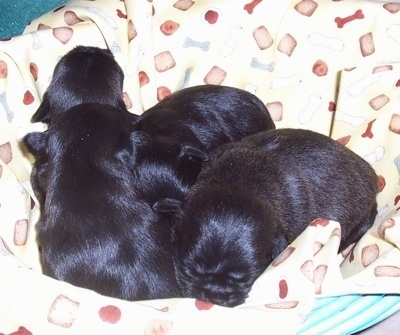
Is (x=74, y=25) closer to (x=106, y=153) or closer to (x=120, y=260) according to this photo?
(x=106, y=153)

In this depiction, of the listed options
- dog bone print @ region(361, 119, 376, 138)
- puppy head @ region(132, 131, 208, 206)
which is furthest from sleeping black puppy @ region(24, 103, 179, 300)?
dog bone print @ region(361, 119, 376, 138)

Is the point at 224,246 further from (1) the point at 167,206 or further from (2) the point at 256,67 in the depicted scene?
(2) the point at 256,67

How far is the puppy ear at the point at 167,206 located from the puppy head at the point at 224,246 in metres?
0.13

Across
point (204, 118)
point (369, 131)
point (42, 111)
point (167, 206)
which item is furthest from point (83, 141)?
point (369, 131)

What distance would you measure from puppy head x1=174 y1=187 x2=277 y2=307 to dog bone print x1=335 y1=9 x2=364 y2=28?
0.84m

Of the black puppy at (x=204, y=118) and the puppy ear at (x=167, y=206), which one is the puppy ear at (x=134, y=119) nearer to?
the black puppy at (x=204, y=118)

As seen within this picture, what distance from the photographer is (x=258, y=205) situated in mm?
1644

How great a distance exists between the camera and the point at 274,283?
1.56 meters

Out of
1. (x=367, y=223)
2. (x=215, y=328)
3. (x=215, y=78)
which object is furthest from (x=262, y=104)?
(x=215, y=328)

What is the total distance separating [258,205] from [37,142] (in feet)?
2.28

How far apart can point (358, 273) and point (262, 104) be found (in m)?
0.78

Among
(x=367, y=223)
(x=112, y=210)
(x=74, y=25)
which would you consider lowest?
(x=367, y=223)

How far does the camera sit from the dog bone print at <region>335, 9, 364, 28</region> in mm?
2172

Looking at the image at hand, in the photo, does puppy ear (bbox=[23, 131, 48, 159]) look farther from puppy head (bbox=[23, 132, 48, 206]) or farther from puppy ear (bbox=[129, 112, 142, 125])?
puppy ear (bbox=[129, 112, 142, 125])
